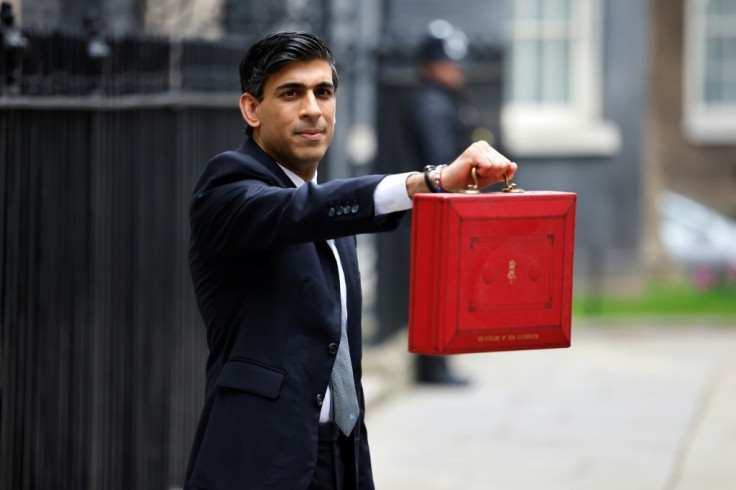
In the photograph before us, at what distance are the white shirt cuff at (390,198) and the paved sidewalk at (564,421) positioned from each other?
169 inches

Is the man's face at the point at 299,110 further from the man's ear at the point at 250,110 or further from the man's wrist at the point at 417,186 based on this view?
the man's wrist at the point at 417,186

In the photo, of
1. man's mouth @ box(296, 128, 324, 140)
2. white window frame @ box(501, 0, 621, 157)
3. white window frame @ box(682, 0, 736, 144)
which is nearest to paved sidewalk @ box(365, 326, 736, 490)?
man's mouth @ box(296, 128, 324, 140)

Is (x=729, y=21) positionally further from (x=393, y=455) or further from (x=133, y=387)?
(x=133, y=387)

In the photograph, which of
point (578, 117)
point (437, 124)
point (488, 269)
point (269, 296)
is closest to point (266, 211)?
point (269, 296)

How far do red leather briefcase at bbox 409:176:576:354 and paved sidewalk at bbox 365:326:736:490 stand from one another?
13.3 feet

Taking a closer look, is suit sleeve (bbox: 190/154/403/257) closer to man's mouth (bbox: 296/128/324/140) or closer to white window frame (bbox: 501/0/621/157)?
man's mouth (bbox: 296/128/324/140)

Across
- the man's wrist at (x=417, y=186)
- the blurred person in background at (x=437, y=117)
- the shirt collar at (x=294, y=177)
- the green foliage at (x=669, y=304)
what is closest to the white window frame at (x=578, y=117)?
the green foliage at (x=669, y=304)

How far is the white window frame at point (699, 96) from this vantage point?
888 inches

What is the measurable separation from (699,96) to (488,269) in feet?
65.4

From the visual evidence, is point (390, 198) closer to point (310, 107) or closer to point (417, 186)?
point (417, 186)

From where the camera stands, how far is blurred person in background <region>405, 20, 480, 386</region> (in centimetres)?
A: 1007

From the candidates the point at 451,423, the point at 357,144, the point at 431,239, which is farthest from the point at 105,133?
the point at 357,144

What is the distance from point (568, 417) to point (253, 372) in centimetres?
601

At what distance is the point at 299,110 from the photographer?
367cm
